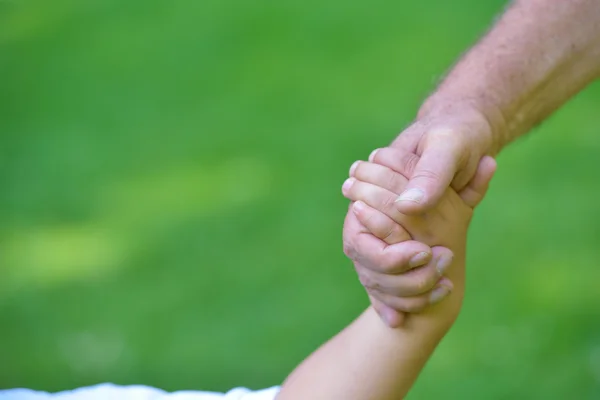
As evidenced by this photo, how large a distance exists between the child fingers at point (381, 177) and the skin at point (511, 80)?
4 cm

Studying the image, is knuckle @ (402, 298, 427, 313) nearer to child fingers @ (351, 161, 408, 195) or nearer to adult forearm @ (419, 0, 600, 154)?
child fingers @ (351, 161, 408, 195)

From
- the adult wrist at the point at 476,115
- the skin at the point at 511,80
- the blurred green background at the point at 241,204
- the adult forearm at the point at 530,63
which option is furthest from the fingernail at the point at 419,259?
the blurred green background at the point at 241,204

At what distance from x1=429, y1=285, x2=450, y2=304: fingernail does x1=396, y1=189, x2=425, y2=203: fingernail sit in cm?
20

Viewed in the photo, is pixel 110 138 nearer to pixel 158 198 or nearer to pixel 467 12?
pixel 158 198

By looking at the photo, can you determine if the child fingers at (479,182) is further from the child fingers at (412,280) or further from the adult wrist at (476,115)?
the child fingers at (412,280)

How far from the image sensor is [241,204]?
4059 mm

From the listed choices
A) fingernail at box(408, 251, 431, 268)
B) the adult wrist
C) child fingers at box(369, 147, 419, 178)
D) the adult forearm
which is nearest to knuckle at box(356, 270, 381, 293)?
fingernail at box(408, 251, 431, 268)

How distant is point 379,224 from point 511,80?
2.23ft

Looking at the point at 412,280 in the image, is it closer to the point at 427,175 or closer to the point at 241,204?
the point at 427,175

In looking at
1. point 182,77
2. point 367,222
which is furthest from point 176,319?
point 182,77

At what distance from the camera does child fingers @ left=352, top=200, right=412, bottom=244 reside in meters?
1.81

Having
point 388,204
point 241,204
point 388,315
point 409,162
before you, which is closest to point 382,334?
point 388,315

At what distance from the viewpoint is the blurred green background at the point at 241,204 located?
3246 mm

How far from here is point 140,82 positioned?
5238 millimetres
